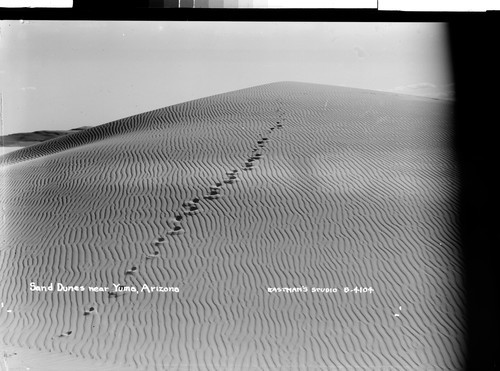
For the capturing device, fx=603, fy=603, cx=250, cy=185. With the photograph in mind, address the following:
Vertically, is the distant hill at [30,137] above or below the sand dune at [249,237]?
above

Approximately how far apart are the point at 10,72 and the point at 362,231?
256cm

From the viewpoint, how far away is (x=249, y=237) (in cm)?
405

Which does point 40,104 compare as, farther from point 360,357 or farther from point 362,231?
point 360,357

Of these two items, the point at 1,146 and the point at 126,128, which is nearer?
the point at 1,146

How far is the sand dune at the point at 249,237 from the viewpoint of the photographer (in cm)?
379

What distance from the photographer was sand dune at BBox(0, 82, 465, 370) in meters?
3.79

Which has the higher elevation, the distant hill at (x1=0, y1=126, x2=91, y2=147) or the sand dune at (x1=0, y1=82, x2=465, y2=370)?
the distant hill at (x1=0, y1=126, x2=91, y2=147)

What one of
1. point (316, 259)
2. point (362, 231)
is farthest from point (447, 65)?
point (316, 259)

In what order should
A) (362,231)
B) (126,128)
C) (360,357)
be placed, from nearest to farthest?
(360,357)
(362,231)
(126,128)

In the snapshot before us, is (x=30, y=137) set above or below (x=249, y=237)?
above

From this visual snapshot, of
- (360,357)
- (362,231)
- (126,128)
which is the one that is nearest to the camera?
(360,357)

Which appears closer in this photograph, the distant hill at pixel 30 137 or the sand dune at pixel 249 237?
the sand dune at pixel 249 237

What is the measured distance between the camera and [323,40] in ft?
13.1

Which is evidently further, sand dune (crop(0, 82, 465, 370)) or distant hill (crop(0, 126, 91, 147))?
distant hill (crop(0, 126, 91, 147))
